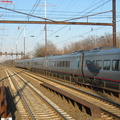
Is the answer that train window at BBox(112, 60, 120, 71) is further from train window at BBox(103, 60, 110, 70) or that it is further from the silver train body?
train window at BBox(103, 60, 110, 70)

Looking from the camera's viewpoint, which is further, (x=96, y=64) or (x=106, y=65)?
(x=96, y=64)

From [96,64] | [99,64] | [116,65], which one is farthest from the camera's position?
[96,64]

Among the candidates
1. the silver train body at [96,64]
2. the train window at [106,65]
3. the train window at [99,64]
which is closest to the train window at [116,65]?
the silver train body at [96,64]

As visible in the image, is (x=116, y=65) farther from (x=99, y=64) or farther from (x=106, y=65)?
(x=99, y=64)

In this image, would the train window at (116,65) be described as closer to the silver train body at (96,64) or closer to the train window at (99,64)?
the silver train body at (96,64)

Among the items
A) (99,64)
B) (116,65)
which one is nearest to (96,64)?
(99,64)

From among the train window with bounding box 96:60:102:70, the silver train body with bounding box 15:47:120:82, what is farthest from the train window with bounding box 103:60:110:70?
the train window with bounding box 96:60:102:70

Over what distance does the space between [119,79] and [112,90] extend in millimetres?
942

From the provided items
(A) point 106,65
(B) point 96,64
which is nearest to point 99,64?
(B) point 96,64

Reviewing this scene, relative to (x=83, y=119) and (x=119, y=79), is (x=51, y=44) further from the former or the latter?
(x=83, y=119)

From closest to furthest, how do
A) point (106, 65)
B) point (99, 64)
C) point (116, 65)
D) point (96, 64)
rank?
point (116, 65)
point (106, 65)
point (99, 64)
point (96, 64)

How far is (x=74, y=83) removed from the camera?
23203mm

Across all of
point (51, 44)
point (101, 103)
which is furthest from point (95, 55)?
point (51, 44)

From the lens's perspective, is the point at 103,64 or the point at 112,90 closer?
the point at 112,90
